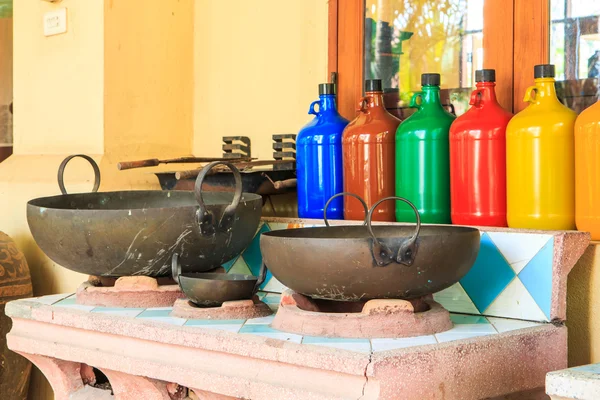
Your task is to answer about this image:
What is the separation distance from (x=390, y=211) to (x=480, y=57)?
16.4 inches

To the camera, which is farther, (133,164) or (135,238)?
(133,164)

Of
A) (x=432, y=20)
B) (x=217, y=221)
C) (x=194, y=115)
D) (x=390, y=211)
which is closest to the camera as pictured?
(x=217, y=221)

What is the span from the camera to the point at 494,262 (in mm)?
1528

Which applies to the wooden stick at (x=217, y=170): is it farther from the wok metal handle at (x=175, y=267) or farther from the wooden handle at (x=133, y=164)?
the wok metal handle at (x=175, y=267)

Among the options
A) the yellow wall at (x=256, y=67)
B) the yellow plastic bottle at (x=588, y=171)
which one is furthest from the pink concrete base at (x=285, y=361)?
the yellow wall at (x=256, y=67)

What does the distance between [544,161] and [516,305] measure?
285 millimetres

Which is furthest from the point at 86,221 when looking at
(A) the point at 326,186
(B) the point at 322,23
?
(B) the point at 322,23

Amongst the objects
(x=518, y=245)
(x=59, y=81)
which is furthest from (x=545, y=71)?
(x=59, y=81)

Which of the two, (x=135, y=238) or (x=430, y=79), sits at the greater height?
(x=430, y=79)

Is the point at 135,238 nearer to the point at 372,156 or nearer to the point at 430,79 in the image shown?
the point at 372,156

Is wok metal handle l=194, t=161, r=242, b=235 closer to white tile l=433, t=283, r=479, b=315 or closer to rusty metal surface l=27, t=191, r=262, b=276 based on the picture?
rusty metal surface l=27, t=191, r=262, b=276

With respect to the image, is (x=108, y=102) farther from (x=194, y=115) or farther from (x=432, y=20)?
(x=432, y=20)

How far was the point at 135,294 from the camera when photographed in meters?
1.63

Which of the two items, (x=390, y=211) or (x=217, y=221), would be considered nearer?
(x=217, y=221)
